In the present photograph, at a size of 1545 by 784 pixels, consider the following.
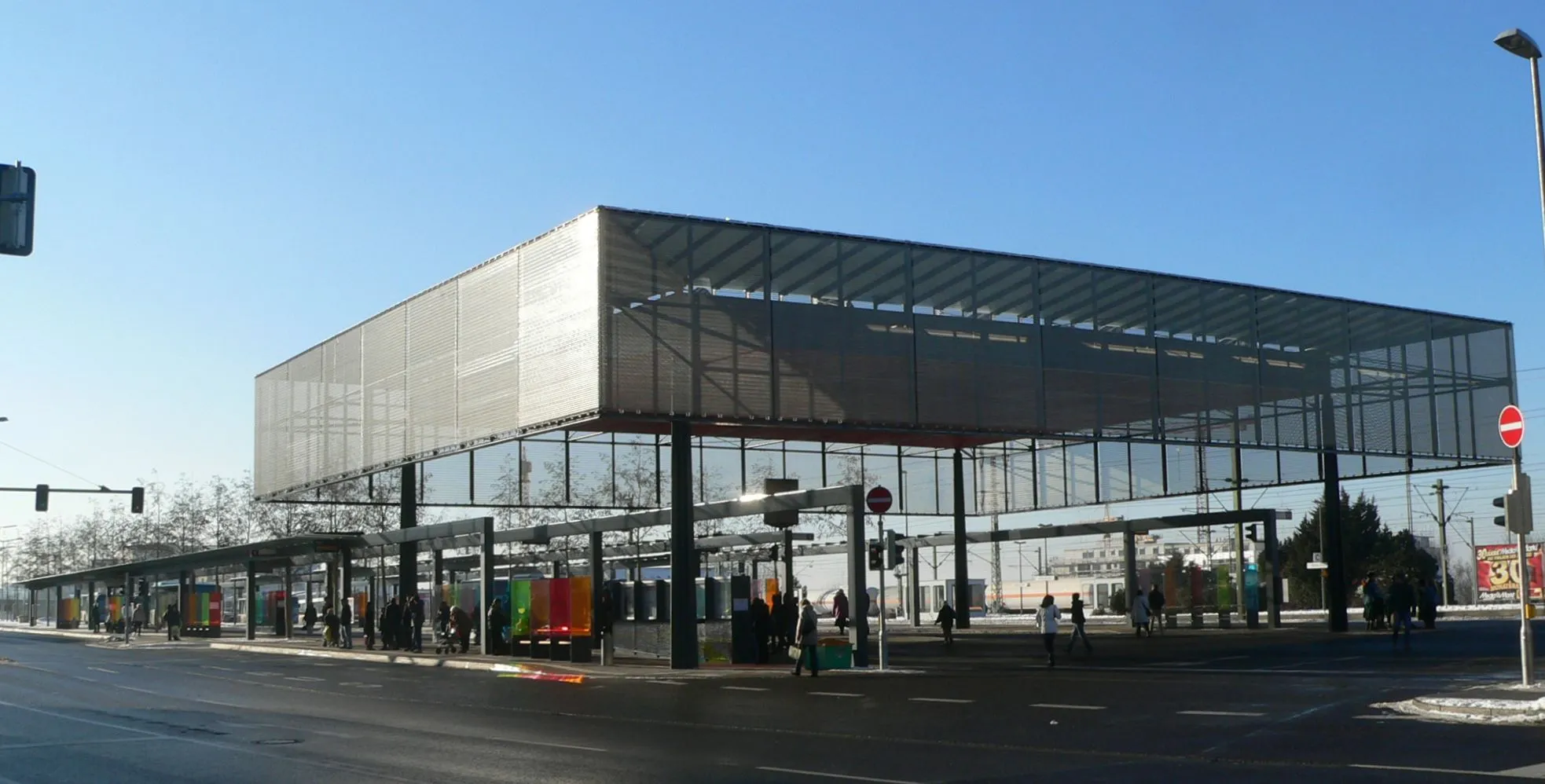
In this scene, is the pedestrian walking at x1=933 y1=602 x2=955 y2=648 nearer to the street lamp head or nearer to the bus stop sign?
the street lamp head

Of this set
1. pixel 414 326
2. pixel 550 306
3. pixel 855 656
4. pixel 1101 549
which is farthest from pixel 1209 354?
pixel 1101 549

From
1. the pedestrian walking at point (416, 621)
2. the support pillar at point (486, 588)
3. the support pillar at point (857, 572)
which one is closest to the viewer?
the support pillar at point (857, 572)

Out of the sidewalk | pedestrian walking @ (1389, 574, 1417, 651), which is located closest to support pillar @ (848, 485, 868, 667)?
pedestrian walking @ (1389, 574, 1417, 651)

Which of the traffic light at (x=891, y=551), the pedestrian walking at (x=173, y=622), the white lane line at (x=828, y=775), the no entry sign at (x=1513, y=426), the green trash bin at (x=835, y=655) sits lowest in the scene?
the pedestrian walking at (x=173, y=622)

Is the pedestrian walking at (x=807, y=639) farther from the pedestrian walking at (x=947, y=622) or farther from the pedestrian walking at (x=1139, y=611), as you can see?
the pedestrian walking at (x=1139, y=611)

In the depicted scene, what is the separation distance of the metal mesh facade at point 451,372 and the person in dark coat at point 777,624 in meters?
7.05

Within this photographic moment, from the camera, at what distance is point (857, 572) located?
30.8 meters

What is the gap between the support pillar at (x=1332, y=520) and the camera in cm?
4347

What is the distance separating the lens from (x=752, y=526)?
6850cm

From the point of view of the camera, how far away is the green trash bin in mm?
31172

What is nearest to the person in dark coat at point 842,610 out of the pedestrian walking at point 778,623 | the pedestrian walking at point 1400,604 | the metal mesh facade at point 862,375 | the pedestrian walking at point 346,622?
Answer: the pedestrian walking at point 778,623

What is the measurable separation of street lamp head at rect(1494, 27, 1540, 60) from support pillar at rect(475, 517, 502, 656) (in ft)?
90.3

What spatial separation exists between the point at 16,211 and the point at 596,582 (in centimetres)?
2368

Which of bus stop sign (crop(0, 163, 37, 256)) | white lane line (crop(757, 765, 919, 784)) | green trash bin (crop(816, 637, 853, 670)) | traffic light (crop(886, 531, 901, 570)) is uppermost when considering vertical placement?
bus stop sign (crop(0, 163, 37, 256))
